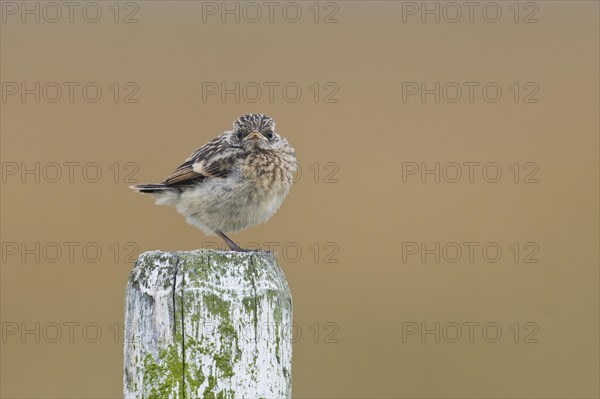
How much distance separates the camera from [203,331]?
344 centimetres

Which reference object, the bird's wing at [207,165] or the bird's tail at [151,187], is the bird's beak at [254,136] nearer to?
the bird's wing at [207,165]

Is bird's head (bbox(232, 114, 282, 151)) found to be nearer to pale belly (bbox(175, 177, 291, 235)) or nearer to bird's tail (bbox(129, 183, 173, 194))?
pale belly (bbox(175, 177, 291, 235))

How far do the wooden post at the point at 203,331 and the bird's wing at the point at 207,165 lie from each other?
11.7ft

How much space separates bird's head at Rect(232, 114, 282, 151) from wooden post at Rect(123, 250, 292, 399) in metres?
3.79

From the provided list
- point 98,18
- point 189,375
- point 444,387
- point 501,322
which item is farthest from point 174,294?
point 98,18

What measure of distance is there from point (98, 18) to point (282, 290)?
1286 centimetres

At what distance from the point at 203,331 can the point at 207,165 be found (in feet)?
12.5

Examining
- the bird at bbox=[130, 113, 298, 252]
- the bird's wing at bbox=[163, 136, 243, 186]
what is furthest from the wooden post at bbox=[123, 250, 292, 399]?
the bird's wing at bbox=[163, 136, 243, 186]

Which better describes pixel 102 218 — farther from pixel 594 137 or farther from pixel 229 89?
pixel 594 137

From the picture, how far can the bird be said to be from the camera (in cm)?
709

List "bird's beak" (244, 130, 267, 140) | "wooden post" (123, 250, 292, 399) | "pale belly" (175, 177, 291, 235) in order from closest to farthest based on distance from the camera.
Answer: "wooden post" (123, 250, 292, 399) < "pale belly" (175, 177, 291, 235) < "bird's beak" (244, 130, 267, 140)

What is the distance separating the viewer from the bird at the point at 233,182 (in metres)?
7.09

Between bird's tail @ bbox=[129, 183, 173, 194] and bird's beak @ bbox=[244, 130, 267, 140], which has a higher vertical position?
bird's beak @ bbox=[244, 130, 267, 140]

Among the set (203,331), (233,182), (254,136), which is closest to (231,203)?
(233,182)
